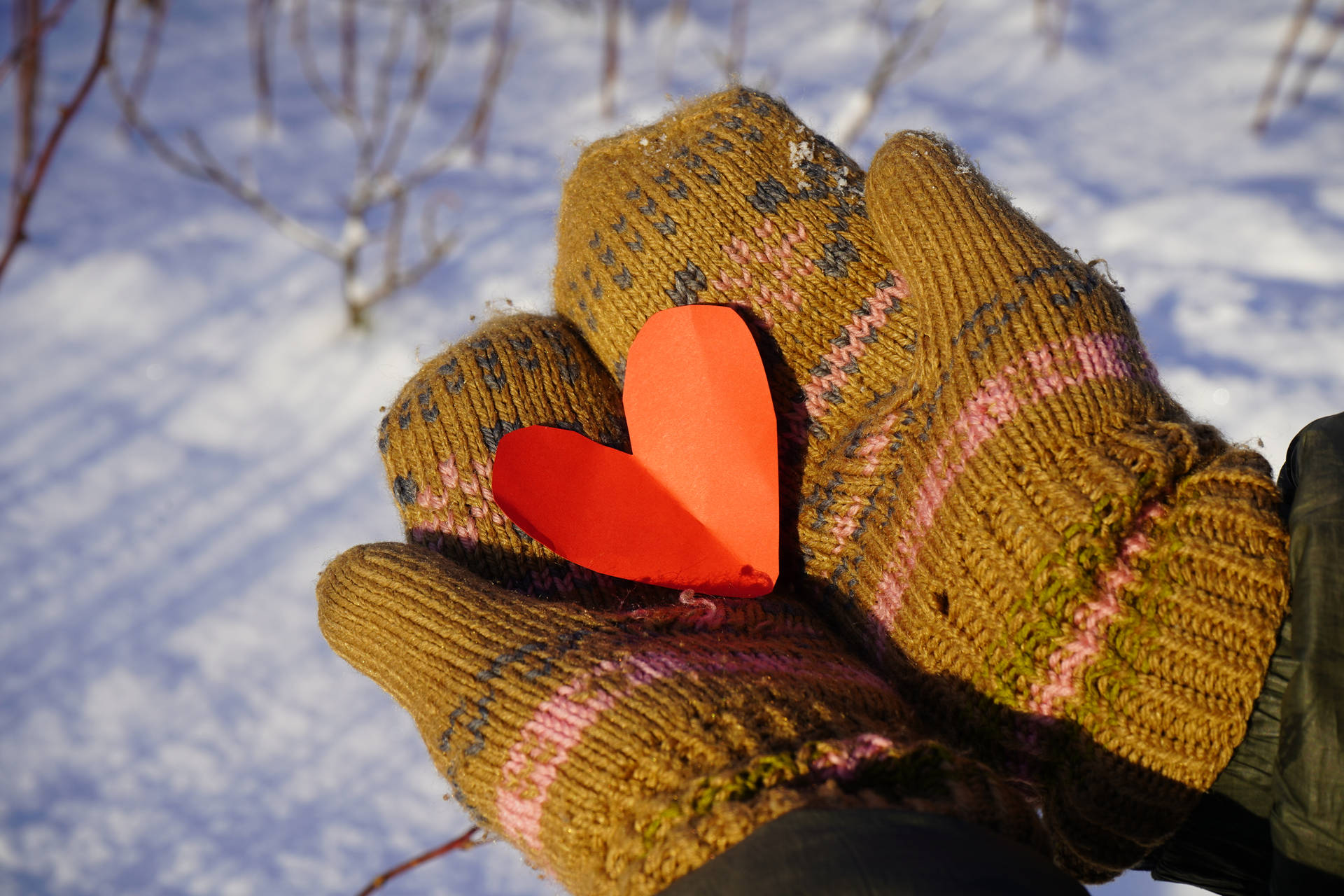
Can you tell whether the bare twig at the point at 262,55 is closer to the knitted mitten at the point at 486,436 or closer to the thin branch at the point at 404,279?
the thin branch at the point at 404,279

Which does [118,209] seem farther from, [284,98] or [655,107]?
[655,107]

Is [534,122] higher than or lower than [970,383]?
higher

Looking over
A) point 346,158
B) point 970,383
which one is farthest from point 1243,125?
point 346,158

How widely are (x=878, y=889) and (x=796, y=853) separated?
0.04 meters

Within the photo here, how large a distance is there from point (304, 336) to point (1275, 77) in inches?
79.5

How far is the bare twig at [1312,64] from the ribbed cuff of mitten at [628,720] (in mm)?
1812

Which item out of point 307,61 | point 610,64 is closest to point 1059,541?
point 610,64

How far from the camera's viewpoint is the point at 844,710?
595mm

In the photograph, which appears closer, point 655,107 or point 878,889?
point 878,889

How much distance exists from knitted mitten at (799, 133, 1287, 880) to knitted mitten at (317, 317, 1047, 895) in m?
0.09

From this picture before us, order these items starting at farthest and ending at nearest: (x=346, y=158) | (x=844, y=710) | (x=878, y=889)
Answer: (x=346, y=158) < (x=844, y=710) < (x=878, y=889)

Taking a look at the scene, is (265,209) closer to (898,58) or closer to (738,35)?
(738,35)

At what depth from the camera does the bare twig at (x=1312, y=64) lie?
5.82 feet

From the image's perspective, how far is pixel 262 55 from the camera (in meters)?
1.89
